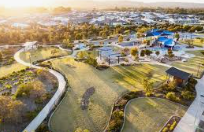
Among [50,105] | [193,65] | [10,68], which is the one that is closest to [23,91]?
[50,105]

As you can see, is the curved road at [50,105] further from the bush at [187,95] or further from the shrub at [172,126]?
the bush at [187,95]

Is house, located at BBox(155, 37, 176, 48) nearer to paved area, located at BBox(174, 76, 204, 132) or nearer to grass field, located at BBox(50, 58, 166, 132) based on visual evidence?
grass field, located at BBox(50, 58, 166, 132)

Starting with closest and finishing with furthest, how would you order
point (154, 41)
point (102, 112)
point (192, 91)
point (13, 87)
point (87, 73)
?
point (102, 112)
point (192, 91)
point (13, 87)
point (87, 73)
point (154, 41)

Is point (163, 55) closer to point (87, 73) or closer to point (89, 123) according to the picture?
point (87, 73)

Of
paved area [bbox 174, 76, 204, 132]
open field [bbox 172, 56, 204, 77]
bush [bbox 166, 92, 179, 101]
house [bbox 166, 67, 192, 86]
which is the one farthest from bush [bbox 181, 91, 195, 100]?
open field [bbox 172, 56, 204, 77]

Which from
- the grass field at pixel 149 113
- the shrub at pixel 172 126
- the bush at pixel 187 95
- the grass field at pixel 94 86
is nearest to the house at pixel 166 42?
the grass field at pixel 94 86

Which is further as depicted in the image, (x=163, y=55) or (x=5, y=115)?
(x=163, y=55)

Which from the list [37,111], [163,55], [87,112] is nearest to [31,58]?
[37,111]
